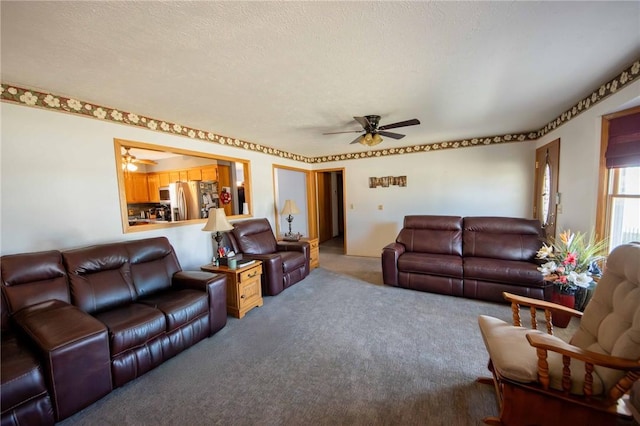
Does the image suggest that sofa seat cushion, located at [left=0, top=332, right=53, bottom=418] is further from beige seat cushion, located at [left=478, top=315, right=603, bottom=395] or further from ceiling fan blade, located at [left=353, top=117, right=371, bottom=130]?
ceiling fan blade, located at [left=353, top=117, right=371, bottom=130]

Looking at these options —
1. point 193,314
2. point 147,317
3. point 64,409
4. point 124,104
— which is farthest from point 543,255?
point 124,104

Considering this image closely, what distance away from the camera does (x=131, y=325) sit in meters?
1.81

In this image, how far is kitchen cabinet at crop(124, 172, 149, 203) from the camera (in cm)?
565

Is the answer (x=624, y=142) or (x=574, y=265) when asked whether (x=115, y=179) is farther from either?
(x=624, y=142)

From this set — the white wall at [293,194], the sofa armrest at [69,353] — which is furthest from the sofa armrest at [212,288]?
the white wall at [293,194]

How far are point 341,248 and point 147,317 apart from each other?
4868 millimetres

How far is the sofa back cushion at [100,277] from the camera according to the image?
2.03m

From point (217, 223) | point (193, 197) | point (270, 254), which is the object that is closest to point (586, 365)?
point (217, 223)

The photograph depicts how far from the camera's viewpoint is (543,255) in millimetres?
2459

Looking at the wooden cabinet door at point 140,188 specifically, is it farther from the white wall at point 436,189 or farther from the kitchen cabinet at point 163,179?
the white wall at point 436,189

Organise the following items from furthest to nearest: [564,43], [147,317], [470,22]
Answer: [147,317] < [564,43] < [470,22]

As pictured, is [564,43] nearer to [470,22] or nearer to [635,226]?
[470,22]

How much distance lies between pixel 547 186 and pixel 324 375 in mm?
4235

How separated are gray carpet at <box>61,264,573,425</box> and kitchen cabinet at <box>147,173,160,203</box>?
4.81 metres
